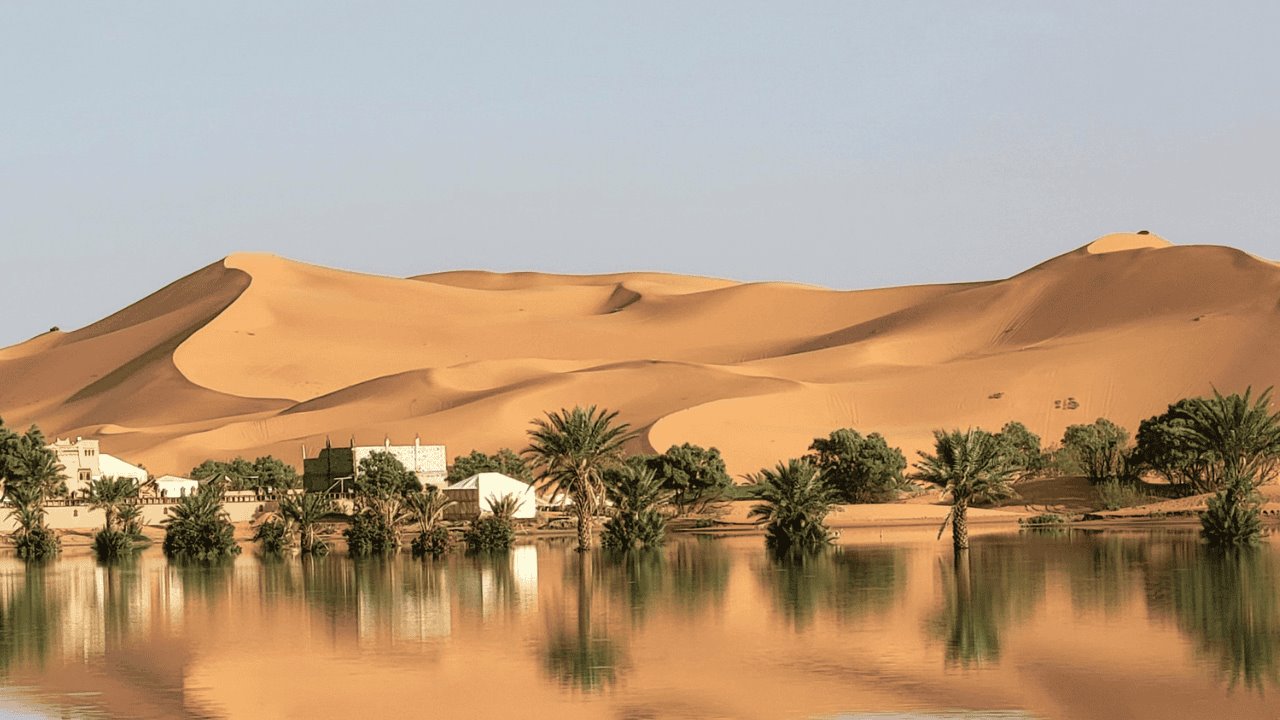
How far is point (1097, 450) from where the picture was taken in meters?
62.8

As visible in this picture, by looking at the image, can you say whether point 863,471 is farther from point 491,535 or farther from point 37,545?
point 37,545

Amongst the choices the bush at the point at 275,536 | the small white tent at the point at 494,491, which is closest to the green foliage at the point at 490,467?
the small white tent at the point at 494,491

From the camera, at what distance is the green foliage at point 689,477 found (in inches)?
2333

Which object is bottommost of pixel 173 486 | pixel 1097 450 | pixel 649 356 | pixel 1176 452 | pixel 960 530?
pixel 960 530

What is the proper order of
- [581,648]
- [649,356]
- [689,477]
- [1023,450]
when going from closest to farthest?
[581,648], [689,477], [1023,450], [649,356]

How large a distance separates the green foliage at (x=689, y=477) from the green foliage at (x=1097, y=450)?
1158 centimetres

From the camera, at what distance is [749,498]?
2484 inches

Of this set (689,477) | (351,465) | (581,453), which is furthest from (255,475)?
(581,453)

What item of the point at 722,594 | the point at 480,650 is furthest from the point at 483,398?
the point at 480,650

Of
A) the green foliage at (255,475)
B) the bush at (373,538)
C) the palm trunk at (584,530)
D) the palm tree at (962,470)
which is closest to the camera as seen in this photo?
the palm tree at (962,470)

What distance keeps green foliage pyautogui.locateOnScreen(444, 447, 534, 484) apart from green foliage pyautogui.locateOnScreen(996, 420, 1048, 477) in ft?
55.2

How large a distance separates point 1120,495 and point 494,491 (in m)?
18.7

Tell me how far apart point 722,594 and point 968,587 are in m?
4.06

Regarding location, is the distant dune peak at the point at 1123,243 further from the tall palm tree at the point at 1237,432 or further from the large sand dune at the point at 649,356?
the tall palm tree at the point at 1237,432
